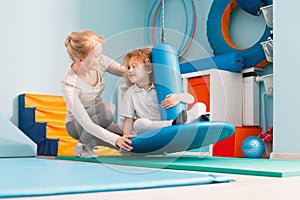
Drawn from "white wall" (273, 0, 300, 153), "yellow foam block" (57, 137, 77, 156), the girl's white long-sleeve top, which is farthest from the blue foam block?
"white wall" (273, 0, 300, 153)

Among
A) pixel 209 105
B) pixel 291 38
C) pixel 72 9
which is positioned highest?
pixel 72 9

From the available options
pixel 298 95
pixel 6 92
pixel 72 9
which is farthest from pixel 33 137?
pixel 298 95

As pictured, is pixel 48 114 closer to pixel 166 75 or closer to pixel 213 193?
pixel 166 75

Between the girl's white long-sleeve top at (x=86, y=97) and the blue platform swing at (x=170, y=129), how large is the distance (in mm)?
156

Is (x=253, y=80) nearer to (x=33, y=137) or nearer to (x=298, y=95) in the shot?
(x=298, y=95)

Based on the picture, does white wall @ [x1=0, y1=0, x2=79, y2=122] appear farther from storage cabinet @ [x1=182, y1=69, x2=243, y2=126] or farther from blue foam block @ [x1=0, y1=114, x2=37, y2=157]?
storage cabinet @ [x1=182, y1=69, x2=243, y2=126]

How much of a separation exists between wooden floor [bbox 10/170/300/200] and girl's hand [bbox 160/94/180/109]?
0.85m

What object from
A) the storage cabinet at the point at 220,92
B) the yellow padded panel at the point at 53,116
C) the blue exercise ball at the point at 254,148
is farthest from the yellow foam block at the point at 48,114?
the blue exercise ball at the point at 254,148

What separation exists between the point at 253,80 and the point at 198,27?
3.12 ft


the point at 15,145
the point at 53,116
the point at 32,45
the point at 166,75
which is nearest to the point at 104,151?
the point at 166,75

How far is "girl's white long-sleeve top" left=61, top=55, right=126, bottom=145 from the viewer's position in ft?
6.09

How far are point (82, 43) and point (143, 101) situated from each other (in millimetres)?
392

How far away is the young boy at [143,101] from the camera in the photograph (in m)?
1.84

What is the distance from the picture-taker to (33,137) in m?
3.36
